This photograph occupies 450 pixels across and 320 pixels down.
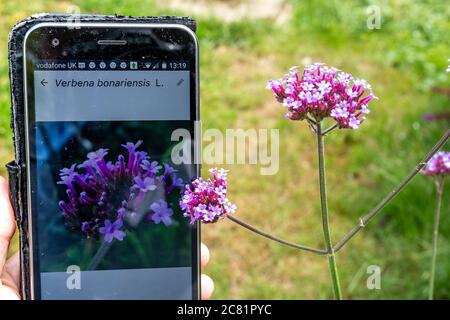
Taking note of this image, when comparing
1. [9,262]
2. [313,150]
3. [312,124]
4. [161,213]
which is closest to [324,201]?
[312,124]

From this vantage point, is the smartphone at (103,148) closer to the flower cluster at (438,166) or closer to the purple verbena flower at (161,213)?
the purple verbena flower at (161,213)

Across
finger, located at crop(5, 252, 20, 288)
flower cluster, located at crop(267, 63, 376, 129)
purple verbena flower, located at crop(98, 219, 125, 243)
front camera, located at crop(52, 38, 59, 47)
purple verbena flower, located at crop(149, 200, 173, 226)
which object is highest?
front camera, located at crop(52, 38, 59, 47)

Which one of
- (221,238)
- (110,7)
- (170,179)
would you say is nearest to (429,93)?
(221,238)

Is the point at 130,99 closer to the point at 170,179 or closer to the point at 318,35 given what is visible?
the point at 170,179

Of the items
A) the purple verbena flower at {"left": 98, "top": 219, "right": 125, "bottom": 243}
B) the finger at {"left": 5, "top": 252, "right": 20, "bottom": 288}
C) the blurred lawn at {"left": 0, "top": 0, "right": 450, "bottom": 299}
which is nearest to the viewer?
the purple verbena flower at {"left": 98, "top": 219, "right": 125, "bottom": 243}

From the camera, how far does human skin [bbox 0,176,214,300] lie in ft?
2.99

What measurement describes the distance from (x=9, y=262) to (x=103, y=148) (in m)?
0.27

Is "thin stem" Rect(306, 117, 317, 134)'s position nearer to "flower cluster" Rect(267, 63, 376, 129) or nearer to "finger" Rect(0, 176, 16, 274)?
"flower cluster" Rect(267, 63, 376, 129)

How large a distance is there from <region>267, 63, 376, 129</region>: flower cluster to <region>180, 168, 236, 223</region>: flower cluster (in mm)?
118

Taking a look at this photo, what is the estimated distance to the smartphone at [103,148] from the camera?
2.83ft

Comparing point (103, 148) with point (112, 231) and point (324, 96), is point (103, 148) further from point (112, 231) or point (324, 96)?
point (324, 96)

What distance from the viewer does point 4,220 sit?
0.92 m

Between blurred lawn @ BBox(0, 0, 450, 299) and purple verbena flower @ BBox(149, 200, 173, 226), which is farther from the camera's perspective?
blurred lawn @ BBox(0, 0, 450, 299)

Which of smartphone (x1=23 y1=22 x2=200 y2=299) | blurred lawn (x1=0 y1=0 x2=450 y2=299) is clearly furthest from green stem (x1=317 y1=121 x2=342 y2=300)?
blurred lawn (x1=0 y1=0 x2=450 y2=299)
